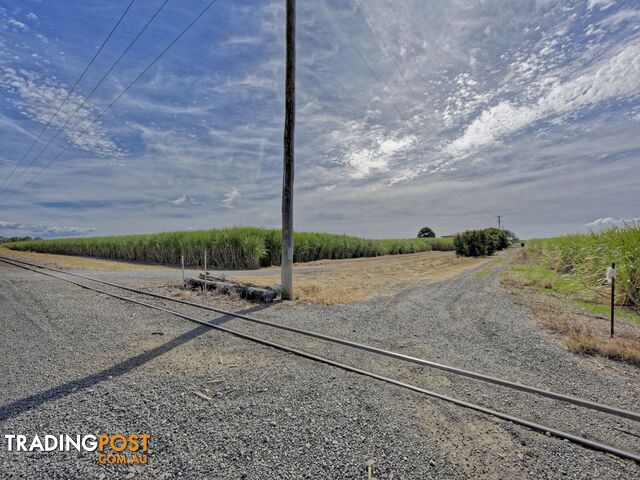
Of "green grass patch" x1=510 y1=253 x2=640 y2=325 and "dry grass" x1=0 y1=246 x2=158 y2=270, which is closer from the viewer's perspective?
"green grass patch" x1=510 y1=253 x2=640 y2=325

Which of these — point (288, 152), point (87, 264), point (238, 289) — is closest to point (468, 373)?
point (238, 289)

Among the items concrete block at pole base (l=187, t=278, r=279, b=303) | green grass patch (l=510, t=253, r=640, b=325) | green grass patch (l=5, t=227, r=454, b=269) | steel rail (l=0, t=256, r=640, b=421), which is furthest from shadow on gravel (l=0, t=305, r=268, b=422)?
green grass patch (l=5, t=227, r=454, b=269)

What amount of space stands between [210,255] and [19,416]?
18.5m

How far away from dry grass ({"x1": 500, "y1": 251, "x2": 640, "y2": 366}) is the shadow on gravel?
21.0 feet

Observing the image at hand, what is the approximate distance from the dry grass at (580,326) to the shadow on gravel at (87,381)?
21.0 ft

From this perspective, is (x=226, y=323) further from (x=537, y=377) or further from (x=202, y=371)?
(x=537, y=377)

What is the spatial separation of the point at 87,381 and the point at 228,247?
16.7 meters

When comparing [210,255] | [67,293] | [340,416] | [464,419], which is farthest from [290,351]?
[210,255]

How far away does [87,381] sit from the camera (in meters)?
3.52

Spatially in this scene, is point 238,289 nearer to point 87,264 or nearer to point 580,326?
point 580,326

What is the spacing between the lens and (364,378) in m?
3.64

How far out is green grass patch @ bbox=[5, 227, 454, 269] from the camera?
1973cm

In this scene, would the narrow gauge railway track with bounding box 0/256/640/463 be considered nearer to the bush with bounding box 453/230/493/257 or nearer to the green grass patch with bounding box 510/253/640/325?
the green grass patch with bounding box 510/253/640/325

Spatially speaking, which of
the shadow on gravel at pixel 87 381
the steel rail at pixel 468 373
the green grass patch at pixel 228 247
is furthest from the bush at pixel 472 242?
the shadow on gravel at pixel 87 381
